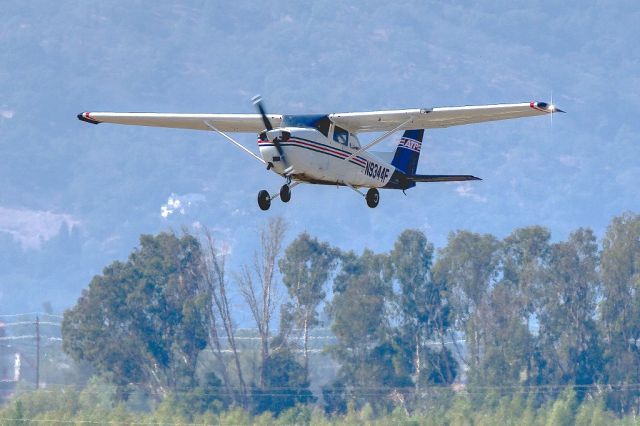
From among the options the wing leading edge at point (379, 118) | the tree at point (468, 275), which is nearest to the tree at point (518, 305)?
the tree at point (468, 275)

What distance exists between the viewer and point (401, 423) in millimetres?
61125

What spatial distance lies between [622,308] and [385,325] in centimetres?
1214

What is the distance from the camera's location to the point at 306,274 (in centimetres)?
8438

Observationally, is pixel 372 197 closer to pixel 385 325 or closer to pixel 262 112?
pixel 262 112

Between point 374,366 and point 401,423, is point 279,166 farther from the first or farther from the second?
point 374,366

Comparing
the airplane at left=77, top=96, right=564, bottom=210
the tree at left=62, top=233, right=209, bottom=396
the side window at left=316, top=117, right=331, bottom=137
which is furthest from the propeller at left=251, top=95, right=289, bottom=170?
the tree at left=62, top=233, right=209, bottom=396

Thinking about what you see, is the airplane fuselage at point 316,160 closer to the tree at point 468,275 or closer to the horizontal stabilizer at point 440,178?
the horizontal stabilizer at point 440,178

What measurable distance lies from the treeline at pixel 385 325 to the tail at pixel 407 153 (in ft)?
104

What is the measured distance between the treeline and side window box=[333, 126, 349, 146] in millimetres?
36873

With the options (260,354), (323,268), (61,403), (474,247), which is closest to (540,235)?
(474,247)

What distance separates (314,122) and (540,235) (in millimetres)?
52333

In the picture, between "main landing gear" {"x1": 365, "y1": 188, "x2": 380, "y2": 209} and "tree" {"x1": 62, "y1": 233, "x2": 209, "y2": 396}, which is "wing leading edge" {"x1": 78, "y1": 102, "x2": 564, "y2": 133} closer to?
"main landing gear" {"x1": 365, "y1": 188, "x2": 380, "y2": 209}

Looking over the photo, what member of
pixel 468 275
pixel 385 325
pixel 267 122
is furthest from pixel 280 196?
pixel 468 275

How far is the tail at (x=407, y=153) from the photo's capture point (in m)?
38.4
